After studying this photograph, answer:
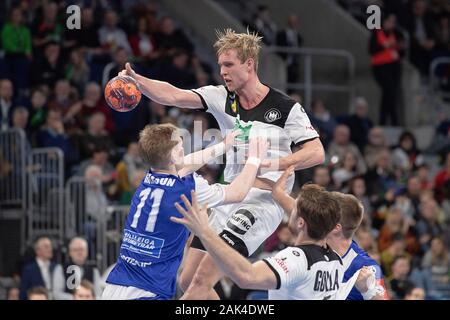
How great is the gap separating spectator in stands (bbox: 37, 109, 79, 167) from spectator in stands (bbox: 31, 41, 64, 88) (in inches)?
49.5

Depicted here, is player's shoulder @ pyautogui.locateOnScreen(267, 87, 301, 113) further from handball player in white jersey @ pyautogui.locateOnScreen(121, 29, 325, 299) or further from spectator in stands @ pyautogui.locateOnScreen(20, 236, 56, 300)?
spectator in stands @ pyautogui.locateOnScreen(20, 236, 56, 300)

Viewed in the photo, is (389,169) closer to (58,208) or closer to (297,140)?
(58,208)

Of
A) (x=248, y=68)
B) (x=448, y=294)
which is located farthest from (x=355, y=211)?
(x=448, y=294)

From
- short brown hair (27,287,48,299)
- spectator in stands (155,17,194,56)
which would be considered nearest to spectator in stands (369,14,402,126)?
spectator in stands (155,17,194,56)

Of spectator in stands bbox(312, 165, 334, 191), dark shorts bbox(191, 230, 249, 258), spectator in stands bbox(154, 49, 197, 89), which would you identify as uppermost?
spectator in stands bbox(154, 49, 197, 89)

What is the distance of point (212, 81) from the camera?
20.1 m

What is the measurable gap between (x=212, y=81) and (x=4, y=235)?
17.7ft

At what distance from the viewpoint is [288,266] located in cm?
786

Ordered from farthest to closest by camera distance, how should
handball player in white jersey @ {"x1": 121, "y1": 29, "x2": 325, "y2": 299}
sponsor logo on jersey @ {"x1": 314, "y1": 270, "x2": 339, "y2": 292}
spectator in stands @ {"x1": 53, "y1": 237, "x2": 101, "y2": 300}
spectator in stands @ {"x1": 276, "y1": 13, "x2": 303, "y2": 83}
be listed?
spectator in stands @ {"x1": 276, "y1": 13, "x2": 303, "y2": 83}, spectator in stands @ {"x1": 53, "y1": 237, "x2": 101, "y2": 300}, handball player in white jersey @ {"x1": 121, "y1": 29, "x2": 325, "y2": 299}, sponsor logo on jersey @ {"x1": 314, "y1": 270, "x2": 339, "y2": 292}

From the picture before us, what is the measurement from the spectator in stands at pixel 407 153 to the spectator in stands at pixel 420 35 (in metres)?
3.41

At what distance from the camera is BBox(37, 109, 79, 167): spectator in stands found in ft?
56.1

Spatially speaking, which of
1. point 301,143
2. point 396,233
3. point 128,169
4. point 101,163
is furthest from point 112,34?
point 301,143

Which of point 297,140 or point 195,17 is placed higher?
point 195,17

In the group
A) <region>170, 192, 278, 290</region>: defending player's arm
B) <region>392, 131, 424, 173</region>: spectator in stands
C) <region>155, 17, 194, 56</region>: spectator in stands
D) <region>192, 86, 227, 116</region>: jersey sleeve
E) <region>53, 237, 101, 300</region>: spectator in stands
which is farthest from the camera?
<region>155, 17, 194, 56</region>: spectator in stands
